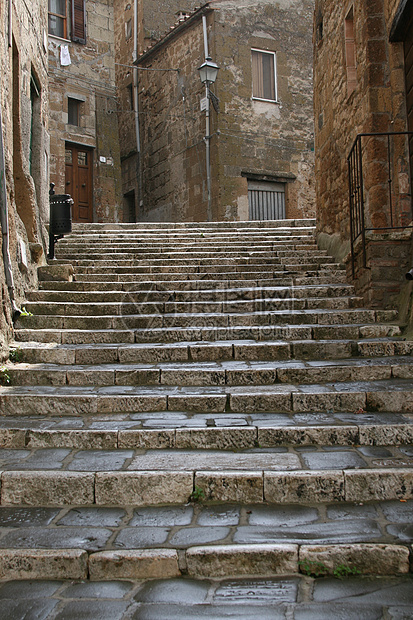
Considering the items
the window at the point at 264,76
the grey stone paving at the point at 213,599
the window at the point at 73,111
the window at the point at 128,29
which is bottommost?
the grey stone paving at the point at 213,599

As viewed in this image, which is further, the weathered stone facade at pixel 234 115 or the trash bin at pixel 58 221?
the weathered stone facade at pixel 234 115

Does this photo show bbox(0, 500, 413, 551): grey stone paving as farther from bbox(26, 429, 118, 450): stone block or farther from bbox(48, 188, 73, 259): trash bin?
bbox(48, 188, 73, 259): trash bin

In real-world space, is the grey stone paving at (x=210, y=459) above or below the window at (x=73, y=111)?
below

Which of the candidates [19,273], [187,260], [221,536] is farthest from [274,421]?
[187,260]

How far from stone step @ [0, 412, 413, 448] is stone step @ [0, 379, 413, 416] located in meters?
0.16

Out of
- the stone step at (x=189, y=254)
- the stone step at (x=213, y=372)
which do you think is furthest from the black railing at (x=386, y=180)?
the stone step at (x=213, y=372)

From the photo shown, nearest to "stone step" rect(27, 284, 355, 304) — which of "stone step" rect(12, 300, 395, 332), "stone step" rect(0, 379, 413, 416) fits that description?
"stone step" rect(12, 300, 395, 332)

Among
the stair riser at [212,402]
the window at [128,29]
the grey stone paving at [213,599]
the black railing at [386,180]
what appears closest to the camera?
the grey stone paving at [213,599]

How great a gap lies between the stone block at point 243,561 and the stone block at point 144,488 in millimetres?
563

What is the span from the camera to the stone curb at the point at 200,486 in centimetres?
307

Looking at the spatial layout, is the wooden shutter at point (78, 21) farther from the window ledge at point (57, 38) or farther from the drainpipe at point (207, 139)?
the drainpipe at point (207, 139)

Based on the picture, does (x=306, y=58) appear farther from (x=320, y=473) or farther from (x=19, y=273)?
(x=320, y=473)

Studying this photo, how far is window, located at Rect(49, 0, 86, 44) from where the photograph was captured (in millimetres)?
15773

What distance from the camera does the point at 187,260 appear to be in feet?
25.1
